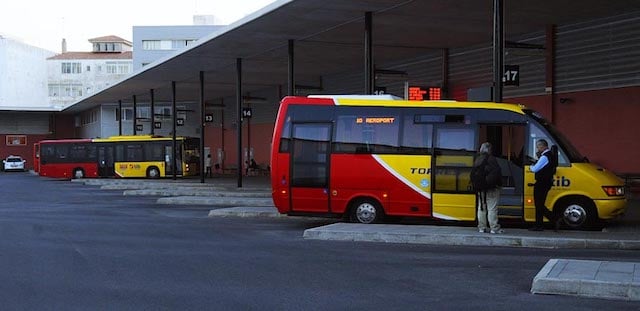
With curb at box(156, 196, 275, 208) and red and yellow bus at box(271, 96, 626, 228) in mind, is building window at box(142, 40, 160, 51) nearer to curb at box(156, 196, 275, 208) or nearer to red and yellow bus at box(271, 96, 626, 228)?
curb at box(156, 196, 275, 208)

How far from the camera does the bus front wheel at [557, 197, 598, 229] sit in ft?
44.3

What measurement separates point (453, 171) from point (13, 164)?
58.8m

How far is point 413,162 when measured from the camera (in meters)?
14.6

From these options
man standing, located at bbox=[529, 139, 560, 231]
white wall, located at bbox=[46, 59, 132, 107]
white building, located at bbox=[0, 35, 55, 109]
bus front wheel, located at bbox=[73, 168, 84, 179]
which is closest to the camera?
man standing, located at bbox=[529, 139, 560, 231]

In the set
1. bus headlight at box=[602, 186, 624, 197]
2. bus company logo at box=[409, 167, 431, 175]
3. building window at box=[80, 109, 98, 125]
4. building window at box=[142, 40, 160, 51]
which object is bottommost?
bus headlight at box=[602, 186, 624, 197]

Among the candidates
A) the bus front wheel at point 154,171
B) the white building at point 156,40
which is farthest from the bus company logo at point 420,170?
the white building at point 156,40

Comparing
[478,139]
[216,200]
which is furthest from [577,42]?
[216,200]

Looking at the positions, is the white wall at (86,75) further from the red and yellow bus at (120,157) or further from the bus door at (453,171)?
the bus door at (453,171)

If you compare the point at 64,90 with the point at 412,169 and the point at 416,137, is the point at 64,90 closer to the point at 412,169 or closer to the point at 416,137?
the point at 416,137

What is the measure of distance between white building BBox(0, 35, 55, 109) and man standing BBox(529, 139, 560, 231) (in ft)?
254

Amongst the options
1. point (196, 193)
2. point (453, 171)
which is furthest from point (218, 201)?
point (453, 171)

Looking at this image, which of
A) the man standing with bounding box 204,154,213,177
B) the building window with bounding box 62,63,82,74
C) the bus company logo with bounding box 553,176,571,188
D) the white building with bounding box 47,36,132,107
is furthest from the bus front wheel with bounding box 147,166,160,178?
the building window with bounding box 62,63,82,74

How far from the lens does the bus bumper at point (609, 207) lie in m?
13.3

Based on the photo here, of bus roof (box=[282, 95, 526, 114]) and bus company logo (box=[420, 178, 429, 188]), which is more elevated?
bus roof (box=[282, 95, 526, 114])
